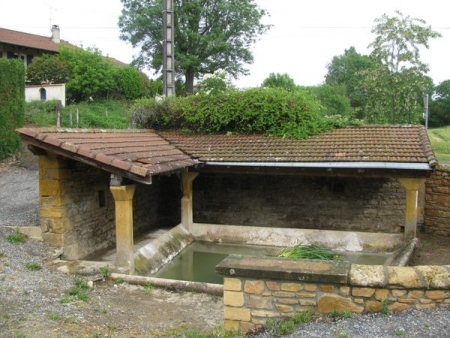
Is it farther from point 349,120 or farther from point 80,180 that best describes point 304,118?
point 80,180

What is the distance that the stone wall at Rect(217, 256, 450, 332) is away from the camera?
4.23m

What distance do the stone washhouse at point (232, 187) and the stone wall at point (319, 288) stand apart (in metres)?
3.45

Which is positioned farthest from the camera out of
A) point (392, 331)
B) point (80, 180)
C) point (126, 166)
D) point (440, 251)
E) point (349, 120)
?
point (349, 120)

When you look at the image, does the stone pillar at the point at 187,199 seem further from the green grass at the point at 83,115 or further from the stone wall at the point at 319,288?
the green grass at the point at 83,115

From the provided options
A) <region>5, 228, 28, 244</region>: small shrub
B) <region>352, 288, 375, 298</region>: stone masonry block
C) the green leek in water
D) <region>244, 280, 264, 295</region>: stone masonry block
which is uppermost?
<region>352, 288, 375, 298</region>: stone masonry block

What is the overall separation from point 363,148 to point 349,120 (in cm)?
230

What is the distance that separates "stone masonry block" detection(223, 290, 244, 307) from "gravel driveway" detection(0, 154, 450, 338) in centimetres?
39

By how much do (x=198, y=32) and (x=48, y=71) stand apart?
10330 millimetres

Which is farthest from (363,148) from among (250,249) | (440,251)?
(250,249)

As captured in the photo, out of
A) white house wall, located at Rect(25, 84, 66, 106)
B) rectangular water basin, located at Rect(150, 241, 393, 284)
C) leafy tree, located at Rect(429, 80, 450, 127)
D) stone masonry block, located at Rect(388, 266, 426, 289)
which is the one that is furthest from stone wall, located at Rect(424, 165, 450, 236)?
leafy tree, located at Rect(429, 80, 450, 127)

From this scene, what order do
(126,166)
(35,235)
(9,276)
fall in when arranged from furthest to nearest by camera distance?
(35,235) → (126,166) → (9,276)

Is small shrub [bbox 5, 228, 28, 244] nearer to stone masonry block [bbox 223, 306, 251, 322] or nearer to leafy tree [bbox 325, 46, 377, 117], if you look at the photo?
stone masonry block [bbox 223, 306, 251, 322]

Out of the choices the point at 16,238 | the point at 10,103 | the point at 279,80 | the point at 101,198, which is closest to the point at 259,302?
the point at 16,238

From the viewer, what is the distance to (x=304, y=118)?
11883mm
